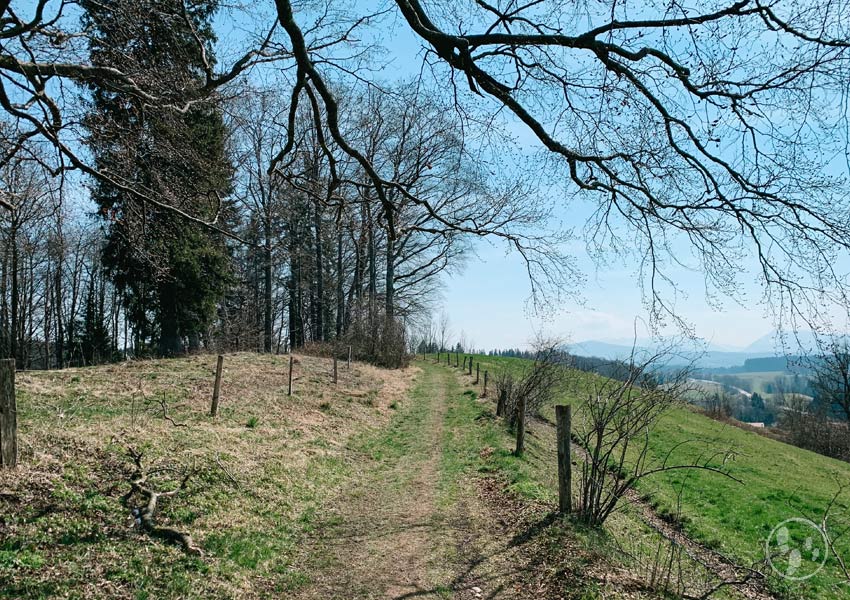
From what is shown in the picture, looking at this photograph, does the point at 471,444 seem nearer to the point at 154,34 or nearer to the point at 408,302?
the point at 154,34

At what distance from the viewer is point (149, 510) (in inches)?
222

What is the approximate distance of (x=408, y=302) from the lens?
37.5 metres

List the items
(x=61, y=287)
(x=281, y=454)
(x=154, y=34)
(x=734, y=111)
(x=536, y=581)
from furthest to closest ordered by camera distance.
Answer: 1. (x=61, y=287)
2. (x=281, y=454)
3. (x=154, y=34)
4. (x=536, y=581)
5. (x=734, y=111)

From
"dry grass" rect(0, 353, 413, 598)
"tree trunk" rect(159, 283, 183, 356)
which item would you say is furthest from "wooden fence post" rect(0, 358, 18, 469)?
"tree trunk" rect(159, 283, 183, 356)

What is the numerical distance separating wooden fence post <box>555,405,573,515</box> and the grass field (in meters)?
1.27

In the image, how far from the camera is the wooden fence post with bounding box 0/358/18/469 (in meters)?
5.52

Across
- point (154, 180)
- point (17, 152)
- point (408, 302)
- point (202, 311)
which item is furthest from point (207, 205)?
point (408, 302)

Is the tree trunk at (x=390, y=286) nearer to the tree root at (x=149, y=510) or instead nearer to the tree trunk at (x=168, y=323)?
the tree trunk at (x=168, y=323)

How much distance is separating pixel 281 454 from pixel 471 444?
17.0ft

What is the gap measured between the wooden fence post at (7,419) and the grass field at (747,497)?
22.8 ft

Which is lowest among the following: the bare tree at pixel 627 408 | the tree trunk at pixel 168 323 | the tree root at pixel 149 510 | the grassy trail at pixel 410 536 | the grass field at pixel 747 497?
the grass field at pixel 747 497

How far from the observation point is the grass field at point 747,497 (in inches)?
372

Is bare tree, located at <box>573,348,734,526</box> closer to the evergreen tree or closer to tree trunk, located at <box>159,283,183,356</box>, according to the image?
the evergreen tree

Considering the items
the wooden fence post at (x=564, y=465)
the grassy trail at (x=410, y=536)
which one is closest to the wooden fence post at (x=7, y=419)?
the grassy trail at (x=410, y=536)
